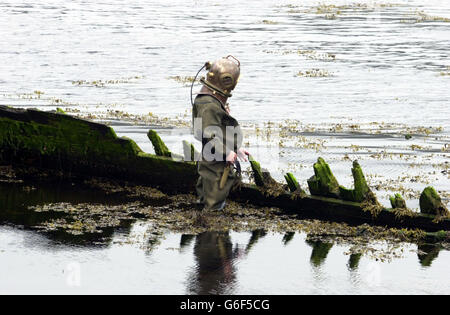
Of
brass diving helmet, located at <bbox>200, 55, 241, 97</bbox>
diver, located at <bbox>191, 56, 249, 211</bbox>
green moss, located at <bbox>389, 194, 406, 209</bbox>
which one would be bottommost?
green moss, located at <bbox>389, 194, 406, 209</bbox>

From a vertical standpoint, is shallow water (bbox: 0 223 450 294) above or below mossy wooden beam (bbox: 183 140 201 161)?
below

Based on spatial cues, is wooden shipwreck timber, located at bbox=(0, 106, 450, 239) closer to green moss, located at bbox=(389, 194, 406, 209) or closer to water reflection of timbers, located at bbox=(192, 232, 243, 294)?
green moss, located at bbox=(389, 194, 406, 209)

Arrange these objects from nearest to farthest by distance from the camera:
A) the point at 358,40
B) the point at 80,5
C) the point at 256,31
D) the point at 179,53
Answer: the point at 179,53
the point at 358,40
the point at 256,31
the point at 80,5

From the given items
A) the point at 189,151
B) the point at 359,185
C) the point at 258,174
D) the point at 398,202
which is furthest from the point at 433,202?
the point at 189,151

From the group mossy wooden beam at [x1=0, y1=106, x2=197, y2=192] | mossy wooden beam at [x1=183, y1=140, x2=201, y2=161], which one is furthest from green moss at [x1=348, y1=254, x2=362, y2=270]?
mossy wooden beam at [x1=0, y1=106, x2=197, y2=192]

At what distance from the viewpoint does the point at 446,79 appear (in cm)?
3200

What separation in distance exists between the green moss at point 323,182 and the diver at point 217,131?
102cm

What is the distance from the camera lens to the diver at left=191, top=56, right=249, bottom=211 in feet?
34.0

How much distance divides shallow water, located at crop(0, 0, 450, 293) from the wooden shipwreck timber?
3.02 ft

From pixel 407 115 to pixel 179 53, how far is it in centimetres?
1933

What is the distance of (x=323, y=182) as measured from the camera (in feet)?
35.9

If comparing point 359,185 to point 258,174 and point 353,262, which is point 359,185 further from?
point 353,262
